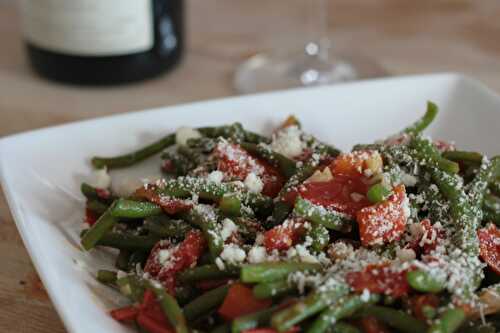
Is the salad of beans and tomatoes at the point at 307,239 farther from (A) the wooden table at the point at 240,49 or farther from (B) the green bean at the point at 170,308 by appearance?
Result: (A) the wooden table at the point at 240,49

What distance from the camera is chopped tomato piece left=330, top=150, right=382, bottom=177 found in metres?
1.64

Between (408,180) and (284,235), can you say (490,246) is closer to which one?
(408,180)

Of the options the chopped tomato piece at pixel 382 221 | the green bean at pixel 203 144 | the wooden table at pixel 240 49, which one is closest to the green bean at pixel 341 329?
the chopped tomato piece at pixel 382 221

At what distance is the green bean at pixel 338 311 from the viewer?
128cm

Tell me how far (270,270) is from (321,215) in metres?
0.20

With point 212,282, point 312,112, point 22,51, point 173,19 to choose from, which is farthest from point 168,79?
point 212,282

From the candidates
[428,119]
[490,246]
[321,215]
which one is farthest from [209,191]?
[428,119]

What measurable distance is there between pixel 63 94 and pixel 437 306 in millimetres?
1743

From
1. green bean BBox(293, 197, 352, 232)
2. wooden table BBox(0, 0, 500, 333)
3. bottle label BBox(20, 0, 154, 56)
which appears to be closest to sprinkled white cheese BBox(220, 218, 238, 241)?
green bean BBox(293, 197, 352, 232)

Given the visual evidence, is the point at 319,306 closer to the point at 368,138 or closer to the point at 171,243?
the point at 171,243

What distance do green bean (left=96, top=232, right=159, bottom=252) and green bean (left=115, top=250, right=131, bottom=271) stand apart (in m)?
0.01

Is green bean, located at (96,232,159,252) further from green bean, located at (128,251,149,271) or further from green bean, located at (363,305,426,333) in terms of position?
green bean, located at (363,305,426,333)

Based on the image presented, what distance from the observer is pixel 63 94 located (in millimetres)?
2717

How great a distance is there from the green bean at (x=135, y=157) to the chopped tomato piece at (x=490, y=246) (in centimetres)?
79
